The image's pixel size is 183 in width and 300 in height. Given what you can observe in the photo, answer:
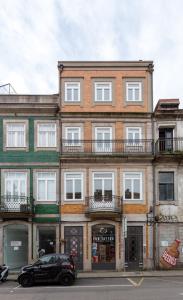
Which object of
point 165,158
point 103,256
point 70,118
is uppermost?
point 70,118

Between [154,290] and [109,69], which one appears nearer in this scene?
[154,290]

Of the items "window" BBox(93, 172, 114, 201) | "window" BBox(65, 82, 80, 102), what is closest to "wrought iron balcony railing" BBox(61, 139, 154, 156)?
"window" BBox(93, 172, 114, 201)

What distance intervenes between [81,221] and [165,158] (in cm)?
688

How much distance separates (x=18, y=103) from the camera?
31.3 m

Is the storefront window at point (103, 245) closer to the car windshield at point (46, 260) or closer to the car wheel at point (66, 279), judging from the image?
the car wheel at point (66, 279)

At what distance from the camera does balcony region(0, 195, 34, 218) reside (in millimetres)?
29828

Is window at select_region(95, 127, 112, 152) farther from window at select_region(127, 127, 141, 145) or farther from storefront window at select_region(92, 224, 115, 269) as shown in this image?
storefront window at select_region(92, 224, 115, 269)

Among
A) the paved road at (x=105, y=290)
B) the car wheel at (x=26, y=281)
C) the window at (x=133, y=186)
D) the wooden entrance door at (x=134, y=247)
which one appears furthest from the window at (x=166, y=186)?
the car wheel at (x=26, y=281)

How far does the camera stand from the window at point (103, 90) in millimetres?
31812

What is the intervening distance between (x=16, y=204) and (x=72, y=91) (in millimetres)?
8467

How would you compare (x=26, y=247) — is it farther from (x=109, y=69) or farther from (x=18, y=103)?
(x=109, y=69)

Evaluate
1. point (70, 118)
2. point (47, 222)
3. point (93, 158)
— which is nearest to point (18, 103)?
point (70, 118)

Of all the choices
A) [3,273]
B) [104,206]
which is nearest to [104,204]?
[104,206]

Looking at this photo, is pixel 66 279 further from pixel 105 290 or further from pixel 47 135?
pixel 47 135
